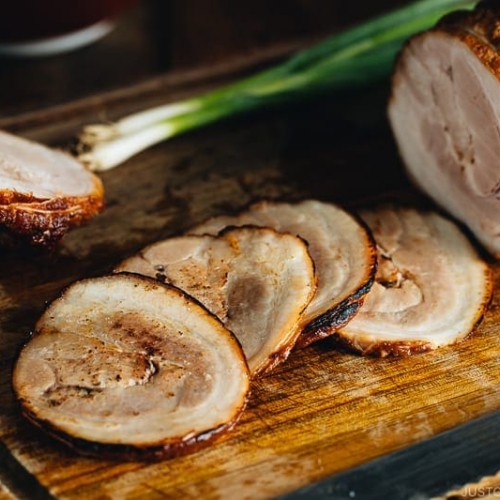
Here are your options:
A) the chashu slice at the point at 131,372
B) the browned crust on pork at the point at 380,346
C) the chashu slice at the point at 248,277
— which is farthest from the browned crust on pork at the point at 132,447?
the browned crust on pork at the point at 380,346

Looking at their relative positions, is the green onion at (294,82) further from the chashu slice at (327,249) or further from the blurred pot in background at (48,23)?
the blurred pot in background at (48,23)

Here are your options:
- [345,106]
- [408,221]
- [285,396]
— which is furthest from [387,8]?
[285,396]

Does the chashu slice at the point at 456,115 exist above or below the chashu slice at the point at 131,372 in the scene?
above

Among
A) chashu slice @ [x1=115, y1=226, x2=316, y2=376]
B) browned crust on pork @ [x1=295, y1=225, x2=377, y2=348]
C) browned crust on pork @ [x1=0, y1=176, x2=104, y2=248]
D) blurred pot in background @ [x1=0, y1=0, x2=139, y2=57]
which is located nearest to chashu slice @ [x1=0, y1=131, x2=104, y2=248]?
browned crust on pork @ [x1=0, y1=176, x2=104, y2=248]

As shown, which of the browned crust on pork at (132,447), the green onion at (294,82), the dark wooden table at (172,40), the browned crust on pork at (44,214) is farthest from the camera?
the dark wooden table at (172,40)

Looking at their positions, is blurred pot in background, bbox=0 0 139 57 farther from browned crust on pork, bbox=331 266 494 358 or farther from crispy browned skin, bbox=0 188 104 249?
browned crust on pork, bbox=331 266 494 358
